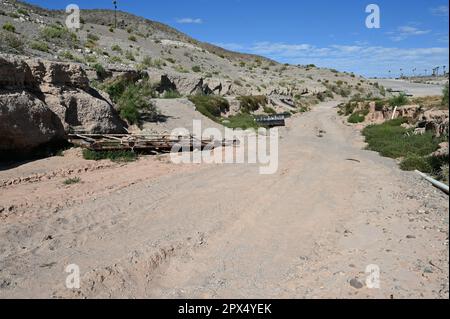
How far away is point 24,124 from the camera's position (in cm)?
1264

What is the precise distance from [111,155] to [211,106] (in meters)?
13.7

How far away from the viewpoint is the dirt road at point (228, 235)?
5.51 meters

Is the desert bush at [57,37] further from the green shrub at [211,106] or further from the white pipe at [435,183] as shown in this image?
the white pipe at [435,183]

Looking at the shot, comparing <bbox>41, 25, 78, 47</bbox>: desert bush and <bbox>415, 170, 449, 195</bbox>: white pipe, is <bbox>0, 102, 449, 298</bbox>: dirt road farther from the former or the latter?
<bbox>41, 25, 78, 47</bbox>: desert bush

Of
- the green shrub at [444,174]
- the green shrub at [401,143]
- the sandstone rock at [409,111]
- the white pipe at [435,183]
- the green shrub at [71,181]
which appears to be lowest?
the green shrub at [71,181]

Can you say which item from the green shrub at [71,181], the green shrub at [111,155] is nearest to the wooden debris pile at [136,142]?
the green shrub at [111,155]

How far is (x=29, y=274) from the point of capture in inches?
232

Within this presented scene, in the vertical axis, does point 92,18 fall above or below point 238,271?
above

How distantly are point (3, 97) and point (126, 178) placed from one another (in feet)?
14.1

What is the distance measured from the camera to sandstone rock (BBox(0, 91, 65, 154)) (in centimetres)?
1216

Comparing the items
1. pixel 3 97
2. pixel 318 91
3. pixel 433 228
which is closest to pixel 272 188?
pixel 433 228

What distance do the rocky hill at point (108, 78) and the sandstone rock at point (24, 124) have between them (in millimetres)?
40

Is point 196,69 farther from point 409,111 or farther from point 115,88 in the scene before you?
point 409,111
